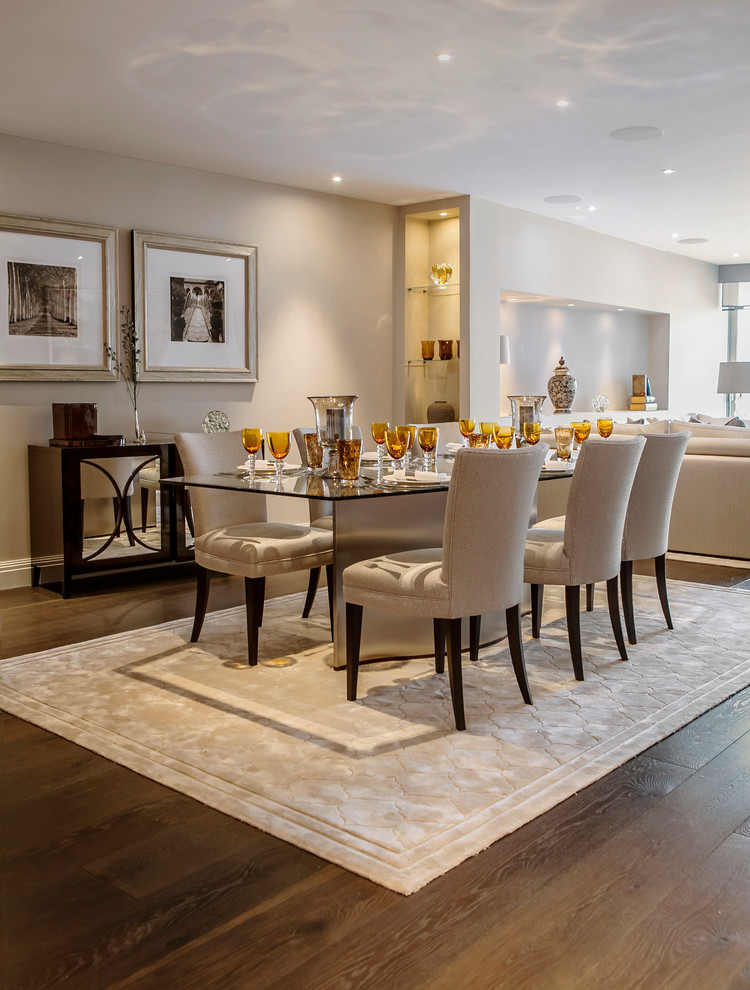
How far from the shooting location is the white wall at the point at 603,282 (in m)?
7.10

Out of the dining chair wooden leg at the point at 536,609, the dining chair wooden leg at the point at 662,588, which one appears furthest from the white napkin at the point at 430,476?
the dining chair wooden leg at the point at 662,588

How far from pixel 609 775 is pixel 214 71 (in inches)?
134

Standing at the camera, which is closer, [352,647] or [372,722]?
[372,722]

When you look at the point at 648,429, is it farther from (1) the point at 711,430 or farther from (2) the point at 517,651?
(2) the point at 517,651

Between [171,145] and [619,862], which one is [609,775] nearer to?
[619,862]

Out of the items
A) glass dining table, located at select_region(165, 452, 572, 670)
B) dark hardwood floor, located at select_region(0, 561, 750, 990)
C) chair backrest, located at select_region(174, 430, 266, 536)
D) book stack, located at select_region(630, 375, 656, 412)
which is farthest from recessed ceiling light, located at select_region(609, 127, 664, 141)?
book stack, located at select_region(630, 375, 656, 412)

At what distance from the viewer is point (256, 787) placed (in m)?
2.46

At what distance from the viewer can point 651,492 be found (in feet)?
12.5

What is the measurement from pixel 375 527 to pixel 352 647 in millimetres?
585

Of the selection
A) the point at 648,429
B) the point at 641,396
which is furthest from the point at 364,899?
the point at 641,396

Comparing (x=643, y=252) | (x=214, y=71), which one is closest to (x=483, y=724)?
(x=214, y=71)

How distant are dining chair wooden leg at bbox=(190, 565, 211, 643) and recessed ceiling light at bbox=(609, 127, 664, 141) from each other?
3.42 m

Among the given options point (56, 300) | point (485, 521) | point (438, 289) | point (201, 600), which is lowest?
point (201, 600)

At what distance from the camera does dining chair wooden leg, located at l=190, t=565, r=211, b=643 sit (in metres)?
3.82
